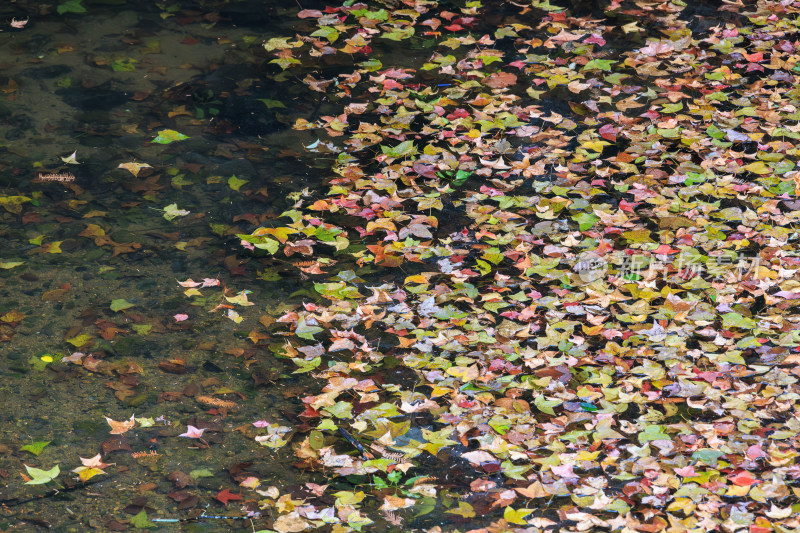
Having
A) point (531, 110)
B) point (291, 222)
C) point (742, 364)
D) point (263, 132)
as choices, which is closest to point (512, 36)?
point (531, 110)

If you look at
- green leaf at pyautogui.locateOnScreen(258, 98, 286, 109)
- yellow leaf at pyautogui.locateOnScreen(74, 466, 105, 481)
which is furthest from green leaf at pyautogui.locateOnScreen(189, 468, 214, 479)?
green leaf at pyautogui.locateOnScreen(258, 98, 286, 109)

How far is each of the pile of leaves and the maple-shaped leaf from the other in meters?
0.26

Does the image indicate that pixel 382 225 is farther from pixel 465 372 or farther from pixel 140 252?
pixel 140 252

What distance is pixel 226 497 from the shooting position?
11.8ft

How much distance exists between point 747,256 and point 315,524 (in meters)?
2.98

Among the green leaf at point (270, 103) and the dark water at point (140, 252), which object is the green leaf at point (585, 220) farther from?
the green leaf at point (270, 103)

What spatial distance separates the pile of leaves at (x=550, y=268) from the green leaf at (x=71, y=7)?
173 cm

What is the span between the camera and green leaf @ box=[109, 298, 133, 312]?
454 cm

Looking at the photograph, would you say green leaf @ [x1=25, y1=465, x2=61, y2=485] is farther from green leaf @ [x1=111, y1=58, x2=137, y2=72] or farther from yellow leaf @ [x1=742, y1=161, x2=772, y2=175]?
yellow leaf @ [x1=742, y1=161, x2=772, y2=175]

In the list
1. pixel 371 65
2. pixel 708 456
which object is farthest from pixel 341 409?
pixel 371 65

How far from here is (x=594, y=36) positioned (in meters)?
7.05

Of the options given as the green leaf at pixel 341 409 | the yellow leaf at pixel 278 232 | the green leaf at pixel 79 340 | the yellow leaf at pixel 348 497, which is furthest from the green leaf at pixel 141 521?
the yellow leaf at pixel 278 232

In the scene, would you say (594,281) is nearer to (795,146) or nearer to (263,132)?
(795,146)

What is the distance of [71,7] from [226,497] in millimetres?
5126
